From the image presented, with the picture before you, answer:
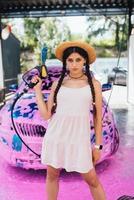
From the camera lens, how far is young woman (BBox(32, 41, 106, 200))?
225 cm

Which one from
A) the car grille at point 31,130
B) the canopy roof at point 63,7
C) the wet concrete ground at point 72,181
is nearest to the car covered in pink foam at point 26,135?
the car grille at point 31,130

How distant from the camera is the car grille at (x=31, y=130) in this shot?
355 centimetres

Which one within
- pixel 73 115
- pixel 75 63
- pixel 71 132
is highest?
pixel 75 63

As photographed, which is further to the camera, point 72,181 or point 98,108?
point 72,181

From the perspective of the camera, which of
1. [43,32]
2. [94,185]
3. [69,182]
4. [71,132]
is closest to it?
[71,132]

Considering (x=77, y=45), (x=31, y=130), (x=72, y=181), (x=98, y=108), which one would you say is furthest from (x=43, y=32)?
(x=98, y=108)

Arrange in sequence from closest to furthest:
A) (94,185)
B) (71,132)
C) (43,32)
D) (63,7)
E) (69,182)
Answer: (71,132), (94,185), (69,182), (63,7), (43,32)

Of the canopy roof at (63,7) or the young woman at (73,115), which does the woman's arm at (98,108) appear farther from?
the canopy roof at (63,7)

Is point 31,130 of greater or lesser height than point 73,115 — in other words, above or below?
below

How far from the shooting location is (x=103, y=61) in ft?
62.1

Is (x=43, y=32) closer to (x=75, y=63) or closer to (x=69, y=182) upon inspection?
(x=69, y=182)

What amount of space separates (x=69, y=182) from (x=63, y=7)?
299 inches

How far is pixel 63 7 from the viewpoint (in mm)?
10086

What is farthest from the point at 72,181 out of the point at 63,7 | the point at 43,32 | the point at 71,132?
the point at 43,32
